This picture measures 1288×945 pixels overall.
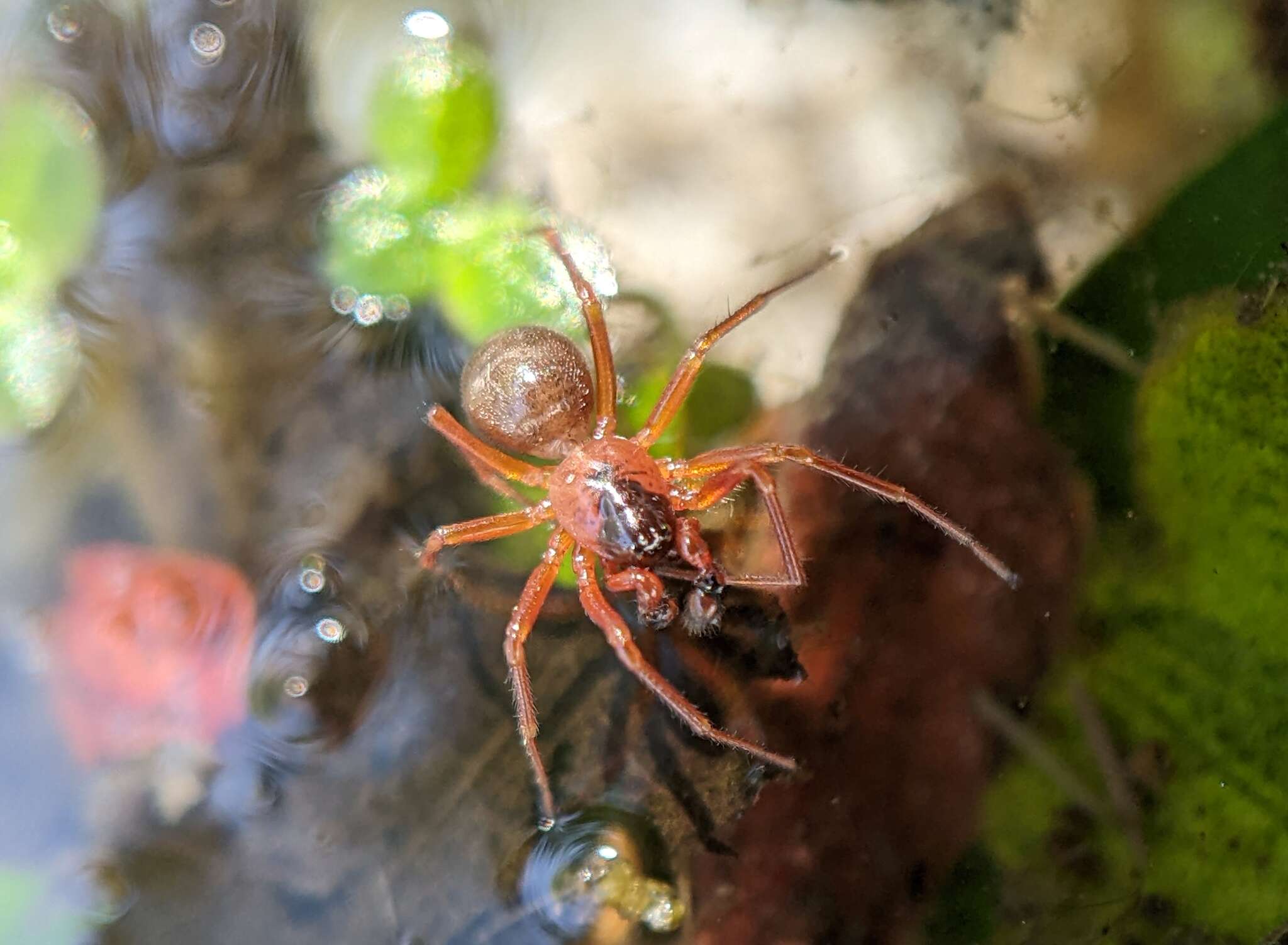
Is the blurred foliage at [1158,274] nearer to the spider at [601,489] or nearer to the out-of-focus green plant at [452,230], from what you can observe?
the spider at [601,489]

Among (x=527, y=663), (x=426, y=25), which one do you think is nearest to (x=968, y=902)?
(x=527, y=663)

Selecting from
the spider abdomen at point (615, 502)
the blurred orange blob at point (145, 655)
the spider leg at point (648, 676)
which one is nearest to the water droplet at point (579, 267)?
the spider abdomen at point (615, 502)

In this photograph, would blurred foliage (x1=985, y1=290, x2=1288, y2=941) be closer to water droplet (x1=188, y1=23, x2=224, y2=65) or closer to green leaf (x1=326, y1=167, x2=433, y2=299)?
green leaf (x1=326, y1=167, x2=433, y2=299)

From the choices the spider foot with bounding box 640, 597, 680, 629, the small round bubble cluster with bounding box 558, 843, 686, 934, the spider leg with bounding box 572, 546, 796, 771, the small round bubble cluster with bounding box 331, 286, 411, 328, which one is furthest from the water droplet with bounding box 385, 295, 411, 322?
the small round bubble cluster with bounding box 558, 843, 686, 934

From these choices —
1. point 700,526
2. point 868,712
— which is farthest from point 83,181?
point 868,712

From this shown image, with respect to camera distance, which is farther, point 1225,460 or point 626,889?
point 1225,460

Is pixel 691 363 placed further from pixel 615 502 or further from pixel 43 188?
pixel 43 188

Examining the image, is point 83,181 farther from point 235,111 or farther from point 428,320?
point 428,320
